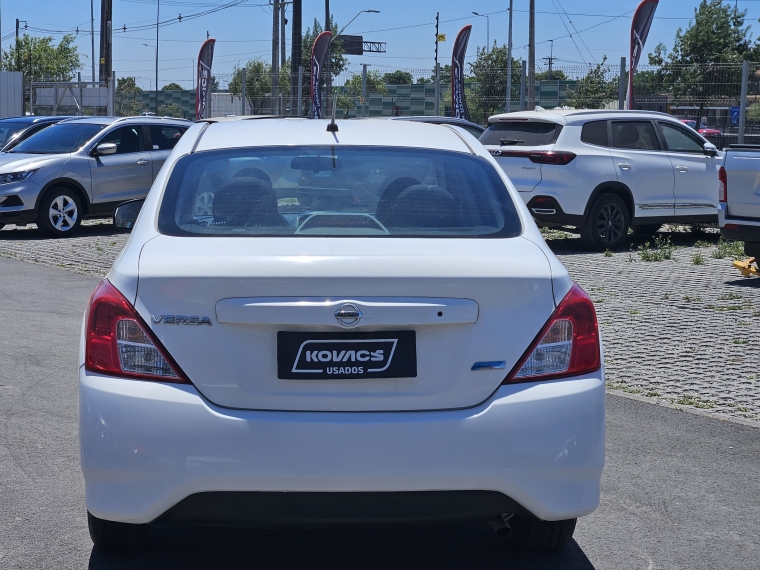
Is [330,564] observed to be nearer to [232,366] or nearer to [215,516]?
[215,516]

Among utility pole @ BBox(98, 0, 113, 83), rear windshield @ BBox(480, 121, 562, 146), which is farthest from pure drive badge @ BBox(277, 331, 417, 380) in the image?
utility pole @ BBox(98, 0, 113, 83)

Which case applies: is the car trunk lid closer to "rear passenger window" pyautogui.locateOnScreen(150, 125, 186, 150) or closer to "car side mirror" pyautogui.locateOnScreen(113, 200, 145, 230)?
"car side mirror" pyautogui.locateOnScreen(113, 200, 145, 230)

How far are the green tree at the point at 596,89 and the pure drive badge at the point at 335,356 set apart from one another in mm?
20505

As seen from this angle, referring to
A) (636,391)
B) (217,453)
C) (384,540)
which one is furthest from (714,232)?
(217,453)

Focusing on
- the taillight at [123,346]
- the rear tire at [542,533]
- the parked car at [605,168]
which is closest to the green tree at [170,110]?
the parked car at [605,168]

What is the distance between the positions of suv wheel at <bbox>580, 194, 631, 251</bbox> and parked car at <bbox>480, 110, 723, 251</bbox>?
0.01 meters

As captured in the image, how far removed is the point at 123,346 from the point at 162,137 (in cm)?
1408

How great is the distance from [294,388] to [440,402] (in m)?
0.45

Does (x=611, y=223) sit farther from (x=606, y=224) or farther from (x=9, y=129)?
(x=9, y=129)

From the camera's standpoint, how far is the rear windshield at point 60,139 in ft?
51.6

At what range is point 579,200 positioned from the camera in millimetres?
13266

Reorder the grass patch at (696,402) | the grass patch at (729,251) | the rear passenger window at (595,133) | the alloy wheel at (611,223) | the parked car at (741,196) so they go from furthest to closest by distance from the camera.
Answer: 1. the alloy wheel at (611,223)
2. the rear passenger window at (595,133)
3. the grass patch at (729,251)
4. the parked car at (741,196)
5. the grass patch at (696,402)

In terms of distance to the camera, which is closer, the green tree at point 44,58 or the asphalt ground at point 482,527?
the asphalt ground at point 482,527

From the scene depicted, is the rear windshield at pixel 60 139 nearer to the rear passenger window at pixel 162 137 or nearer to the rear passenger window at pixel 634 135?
the rear passenger window at pixel 162 137
